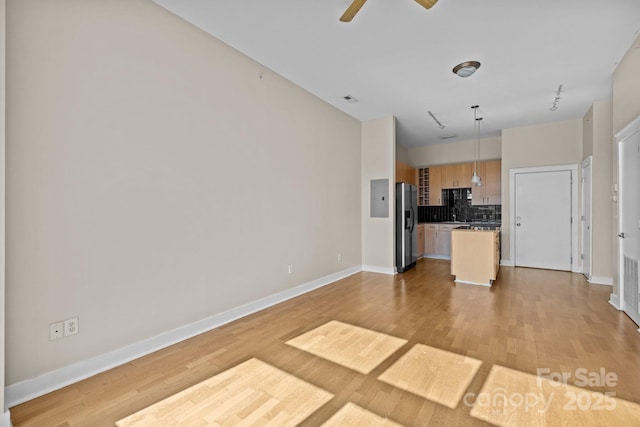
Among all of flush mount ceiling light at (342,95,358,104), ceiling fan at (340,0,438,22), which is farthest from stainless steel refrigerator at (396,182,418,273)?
ceiling fan at (340,0,438,22)

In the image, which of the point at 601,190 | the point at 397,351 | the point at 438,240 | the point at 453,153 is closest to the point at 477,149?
the point at 453,153

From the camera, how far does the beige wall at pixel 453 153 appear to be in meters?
7.24

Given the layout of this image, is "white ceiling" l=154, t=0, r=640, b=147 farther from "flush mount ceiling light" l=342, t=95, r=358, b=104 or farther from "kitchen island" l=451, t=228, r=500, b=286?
"kitchen island" l=451, t=228, r=500, b=286

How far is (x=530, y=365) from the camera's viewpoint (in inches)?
90.2

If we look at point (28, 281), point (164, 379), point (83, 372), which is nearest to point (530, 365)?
point (164, 379)

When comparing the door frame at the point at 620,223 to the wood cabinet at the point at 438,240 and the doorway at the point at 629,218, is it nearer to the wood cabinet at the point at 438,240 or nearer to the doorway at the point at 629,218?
the doorway at the point at 629,218

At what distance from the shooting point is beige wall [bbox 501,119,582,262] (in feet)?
19.0

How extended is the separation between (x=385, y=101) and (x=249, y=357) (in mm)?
4219

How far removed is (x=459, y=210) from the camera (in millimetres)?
8047

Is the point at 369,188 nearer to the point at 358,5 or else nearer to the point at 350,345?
the point at 350,345

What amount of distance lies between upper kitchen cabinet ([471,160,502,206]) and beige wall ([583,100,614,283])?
7.04ft

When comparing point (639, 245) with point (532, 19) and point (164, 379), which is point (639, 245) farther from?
point (164, 379)

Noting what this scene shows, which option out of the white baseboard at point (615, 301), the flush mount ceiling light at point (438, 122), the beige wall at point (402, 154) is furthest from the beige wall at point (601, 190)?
the beige wall at point (402, 154)

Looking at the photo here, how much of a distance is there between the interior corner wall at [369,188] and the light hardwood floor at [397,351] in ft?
4.23
